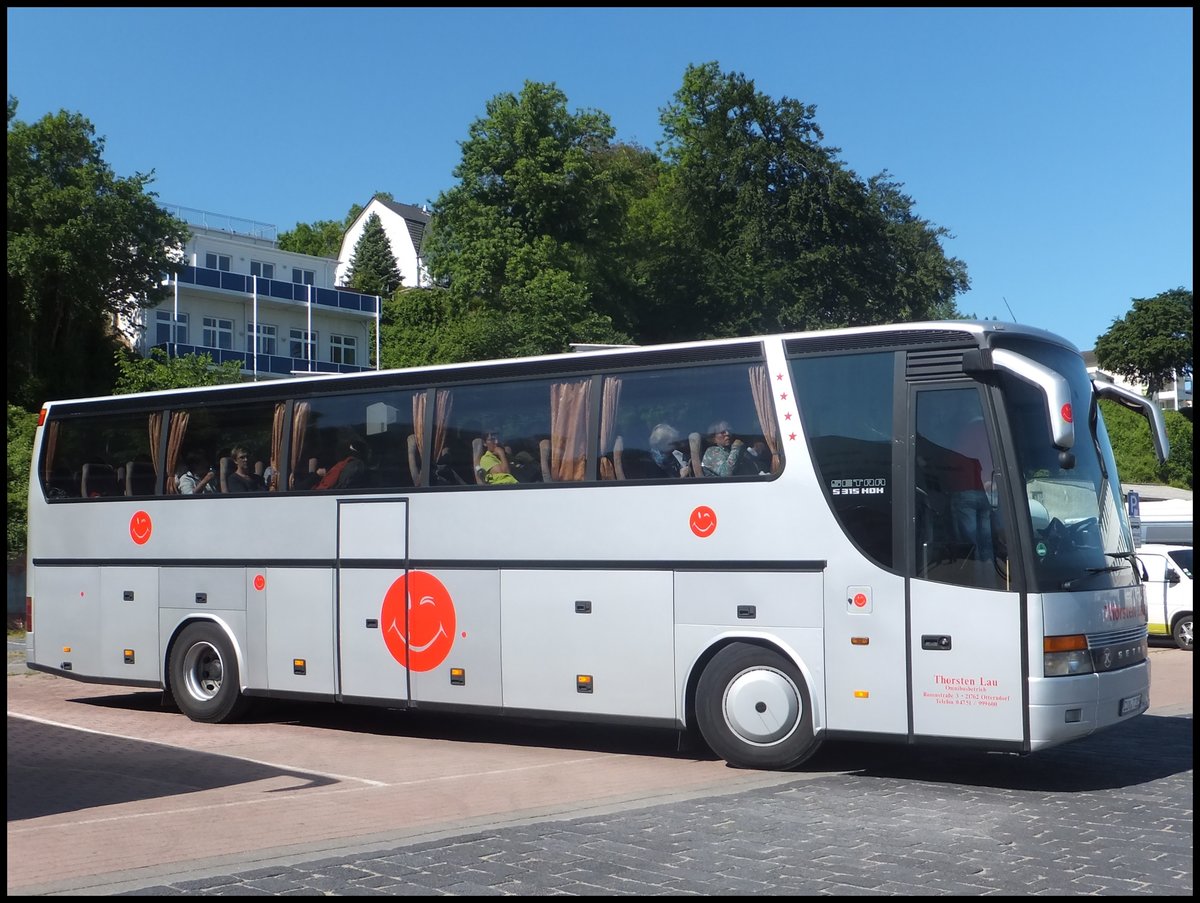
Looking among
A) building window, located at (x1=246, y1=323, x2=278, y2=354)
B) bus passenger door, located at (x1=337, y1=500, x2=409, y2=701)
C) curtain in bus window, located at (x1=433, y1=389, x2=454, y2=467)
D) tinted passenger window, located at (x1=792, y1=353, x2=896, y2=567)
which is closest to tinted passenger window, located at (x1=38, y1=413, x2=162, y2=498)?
bus passenger door, located at (x1=337, y1=500, x2=409, y2=701)

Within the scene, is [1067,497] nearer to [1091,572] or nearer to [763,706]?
[1091,572]

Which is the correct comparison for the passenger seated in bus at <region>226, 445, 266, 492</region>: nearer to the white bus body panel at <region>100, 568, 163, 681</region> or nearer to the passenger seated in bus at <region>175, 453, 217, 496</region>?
the passenger seated in bus at <region>175, 453, 217, 496</region>

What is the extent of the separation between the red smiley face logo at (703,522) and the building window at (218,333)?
2372 inches

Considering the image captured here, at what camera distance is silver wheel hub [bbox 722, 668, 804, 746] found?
37.1 ft

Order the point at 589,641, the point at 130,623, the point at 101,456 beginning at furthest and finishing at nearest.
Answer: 1. the point at 101,456
2. the point at 130,623
3. the point at 589,641

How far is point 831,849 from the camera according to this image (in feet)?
26.4

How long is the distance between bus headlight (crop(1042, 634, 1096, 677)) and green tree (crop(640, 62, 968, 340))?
44661mm

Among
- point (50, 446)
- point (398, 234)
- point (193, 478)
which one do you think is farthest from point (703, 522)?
point (398, 234)

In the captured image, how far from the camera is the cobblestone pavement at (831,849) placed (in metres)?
7.07

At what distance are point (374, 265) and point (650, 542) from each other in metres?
85.5

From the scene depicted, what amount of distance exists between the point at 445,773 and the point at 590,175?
4541 centimetres

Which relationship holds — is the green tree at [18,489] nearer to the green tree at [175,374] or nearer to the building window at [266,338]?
the green tree at [175,374]

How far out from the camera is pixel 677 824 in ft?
29.2

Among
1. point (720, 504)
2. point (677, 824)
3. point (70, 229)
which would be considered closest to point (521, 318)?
point (70, 229)
